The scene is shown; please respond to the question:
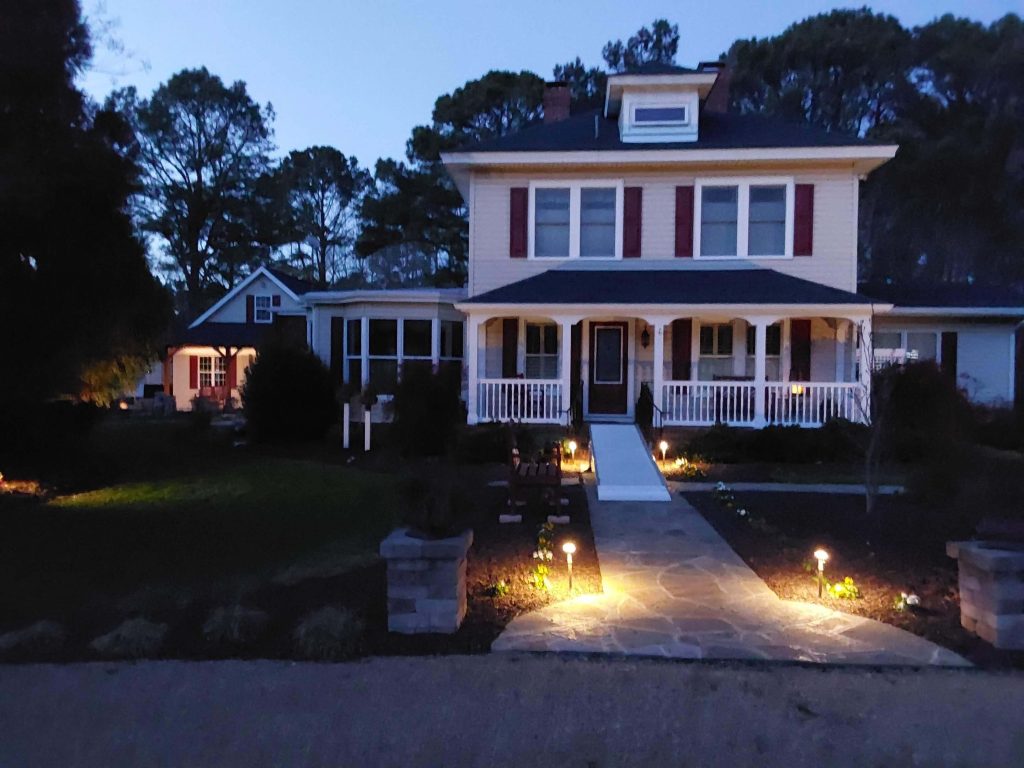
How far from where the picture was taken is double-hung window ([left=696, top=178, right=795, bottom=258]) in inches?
627

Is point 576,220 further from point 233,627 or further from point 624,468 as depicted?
point 233,627

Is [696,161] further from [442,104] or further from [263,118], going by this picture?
[263,118]

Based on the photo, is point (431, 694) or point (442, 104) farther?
point (442, 104)

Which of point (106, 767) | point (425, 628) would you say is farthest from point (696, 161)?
point (106, 767)

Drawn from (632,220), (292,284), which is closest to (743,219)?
(632,220)

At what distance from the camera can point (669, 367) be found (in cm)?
1639

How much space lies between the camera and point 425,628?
17.1 ft

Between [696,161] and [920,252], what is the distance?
57.6 feet

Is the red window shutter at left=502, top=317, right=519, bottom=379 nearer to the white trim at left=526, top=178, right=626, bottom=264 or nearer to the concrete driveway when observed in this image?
the white trim at left=526, top=178, right=626, bottom=264

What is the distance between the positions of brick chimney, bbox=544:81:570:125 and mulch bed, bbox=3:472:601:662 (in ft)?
45.5

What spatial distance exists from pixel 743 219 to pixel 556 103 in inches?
238

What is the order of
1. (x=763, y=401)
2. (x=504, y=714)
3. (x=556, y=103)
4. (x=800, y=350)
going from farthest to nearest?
(x=556, y=103), (x=800, y=350), (x=763, y=401), (x=504, y=714)

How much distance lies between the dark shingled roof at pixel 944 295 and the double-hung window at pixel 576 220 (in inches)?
229

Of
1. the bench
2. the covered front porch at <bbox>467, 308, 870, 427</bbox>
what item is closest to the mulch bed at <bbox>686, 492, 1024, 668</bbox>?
the bench
